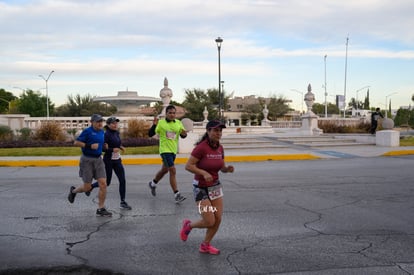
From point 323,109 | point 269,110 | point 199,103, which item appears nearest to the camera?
point 199,103

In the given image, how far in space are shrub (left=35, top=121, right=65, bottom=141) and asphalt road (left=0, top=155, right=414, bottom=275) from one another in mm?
12949

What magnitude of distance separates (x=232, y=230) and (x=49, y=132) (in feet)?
64.5

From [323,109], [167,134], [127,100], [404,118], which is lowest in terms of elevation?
[167,134]

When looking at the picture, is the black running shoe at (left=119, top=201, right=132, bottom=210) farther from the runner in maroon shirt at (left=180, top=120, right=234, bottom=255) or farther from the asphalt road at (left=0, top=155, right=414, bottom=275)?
the runner in maroon shirt at (left=180, top=120, right=234, bottom=255)

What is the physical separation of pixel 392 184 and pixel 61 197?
25.0 ft

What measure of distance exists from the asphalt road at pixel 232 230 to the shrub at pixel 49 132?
42.5ft

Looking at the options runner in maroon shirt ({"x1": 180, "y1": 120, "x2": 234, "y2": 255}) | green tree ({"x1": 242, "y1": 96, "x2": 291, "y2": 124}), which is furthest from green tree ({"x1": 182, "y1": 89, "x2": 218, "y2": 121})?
runner in maroon shirt ({"x1": 180, "y1": 120, "x2": 234, "y2": 255})

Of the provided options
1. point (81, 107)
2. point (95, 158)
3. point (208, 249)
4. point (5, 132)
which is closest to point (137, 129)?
point (5, 132)

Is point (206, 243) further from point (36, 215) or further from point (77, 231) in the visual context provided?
point (36, 215)

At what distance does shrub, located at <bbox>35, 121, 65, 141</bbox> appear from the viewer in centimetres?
2428

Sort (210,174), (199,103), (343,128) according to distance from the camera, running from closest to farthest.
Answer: (210,174)
(343,128)
(199,103)

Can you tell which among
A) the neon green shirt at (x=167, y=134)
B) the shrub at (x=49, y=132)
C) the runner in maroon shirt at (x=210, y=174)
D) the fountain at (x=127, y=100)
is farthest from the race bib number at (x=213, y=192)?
the fountain at (x=127, y=100)

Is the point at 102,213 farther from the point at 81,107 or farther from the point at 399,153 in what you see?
the point at 81,107

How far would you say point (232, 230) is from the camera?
6770mm
